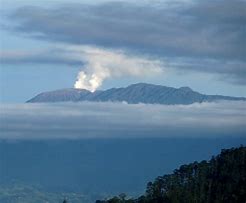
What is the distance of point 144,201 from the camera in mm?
141125

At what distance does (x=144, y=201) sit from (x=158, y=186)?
689 cm

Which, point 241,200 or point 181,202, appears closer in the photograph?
point 241,200

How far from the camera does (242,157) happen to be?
150 m

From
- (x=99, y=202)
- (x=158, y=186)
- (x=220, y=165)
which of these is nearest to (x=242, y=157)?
(x=220, y=165)

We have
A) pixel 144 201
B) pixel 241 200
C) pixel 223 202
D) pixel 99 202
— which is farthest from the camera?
pixel 99 202

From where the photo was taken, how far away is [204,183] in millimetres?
143250

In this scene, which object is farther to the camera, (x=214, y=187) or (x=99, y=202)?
(x=99, y=202)

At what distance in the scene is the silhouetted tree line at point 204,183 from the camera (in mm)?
136500

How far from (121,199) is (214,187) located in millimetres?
16225

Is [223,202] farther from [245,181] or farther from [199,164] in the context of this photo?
[199,164]

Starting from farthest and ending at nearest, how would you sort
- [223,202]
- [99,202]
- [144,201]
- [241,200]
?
[99,202], [144,201], [223,202], [241,200]

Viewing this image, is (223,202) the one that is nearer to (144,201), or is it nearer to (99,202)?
(144,201)

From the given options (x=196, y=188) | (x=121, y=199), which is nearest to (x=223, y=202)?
(x=196, y=188)

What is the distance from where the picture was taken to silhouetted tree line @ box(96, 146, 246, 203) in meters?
136
